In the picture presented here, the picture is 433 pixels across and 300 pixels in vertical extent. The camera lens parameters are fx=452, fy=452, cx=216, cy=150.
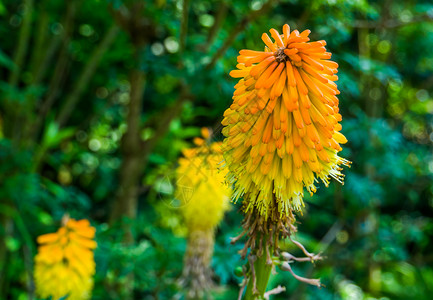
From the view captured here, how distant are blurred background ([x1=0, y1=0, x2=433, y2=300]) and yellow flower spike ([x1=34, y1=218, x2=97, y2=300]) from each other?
0.29 feet

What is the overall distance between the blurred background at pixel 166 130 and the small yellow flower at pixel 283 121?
3.57 feet

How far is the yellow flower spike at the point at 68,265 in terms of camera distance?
232 cm

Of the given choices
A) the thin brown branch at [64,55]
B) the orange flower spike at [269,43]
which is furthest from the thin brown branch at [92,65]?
the orange flower spike at [269,43]

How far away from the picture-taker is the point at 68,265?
2393 millimetres

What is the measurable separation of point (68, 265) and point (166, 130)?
1.22 metres

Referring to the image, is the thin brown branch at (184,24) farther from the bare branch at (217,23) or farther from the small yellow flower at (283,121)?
the small yellow flower at (283,121)

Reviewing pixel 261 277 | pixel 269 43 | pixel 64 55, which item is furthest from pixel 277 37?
pixel 64 55

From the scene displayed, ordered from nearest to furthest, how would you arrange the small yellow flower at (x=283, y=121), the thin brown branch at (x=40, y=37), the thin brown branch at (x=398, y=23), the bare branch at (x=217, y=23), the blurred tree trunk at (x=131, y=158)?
the small yellow flower at (x=283, y=121), the bare branch at (x=217, y=23), the thin brown branch at (x=398, y=23), the blurred tree trunk at (x=131, y=158), the thin brown branch at (x=40, y=37)

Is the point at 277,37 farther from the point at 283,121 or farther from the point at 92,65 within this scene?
the point at 92,65

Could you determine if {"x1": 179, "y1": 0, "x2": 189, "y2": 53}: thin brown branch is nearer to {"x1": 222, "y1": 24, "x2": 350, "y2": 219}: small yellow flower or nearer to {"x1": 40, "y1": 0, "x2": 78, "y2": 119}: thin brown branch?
{"x1": 40, "y1": 0, "x2": 78, "y2": 119}: thin brown branch

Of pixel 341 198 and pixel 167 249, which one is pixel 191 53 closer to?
pixel 167 249

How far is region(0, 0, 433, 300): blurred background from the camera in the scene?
282 centimetres

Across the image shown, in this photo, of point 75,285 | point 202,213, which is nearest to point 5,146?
point 75,285

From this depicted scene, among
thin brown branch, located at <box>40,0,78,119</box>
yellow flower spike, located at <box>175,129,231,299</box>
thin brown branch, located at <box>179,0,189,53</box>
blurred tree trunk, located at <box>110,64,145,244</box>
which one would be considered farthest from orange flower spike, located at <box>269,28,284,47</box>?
thin brown branch, located at <box>40,0,78,119</box>
